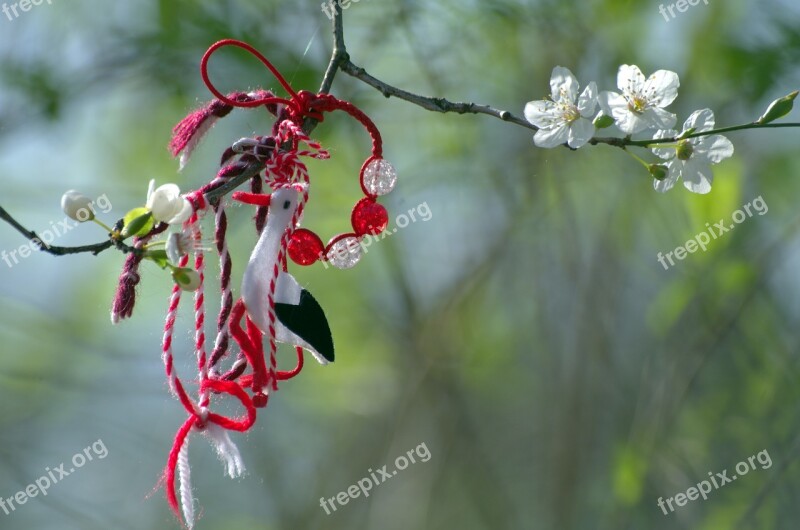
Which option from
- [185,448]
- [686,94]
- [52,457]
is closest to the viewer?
[185,448]

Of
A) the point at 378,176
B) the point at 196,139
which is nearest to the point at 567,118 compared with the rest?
the point at 378,176

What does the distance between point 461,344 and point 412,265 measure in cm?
18

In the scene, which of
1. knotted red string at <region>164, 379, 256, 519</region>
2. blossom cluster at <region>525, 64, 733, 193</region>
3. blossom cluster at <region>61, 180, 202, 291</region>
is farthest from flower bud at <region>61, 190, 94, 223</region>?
→ blossom cluster at <region>525, 64, 733, 193</region>

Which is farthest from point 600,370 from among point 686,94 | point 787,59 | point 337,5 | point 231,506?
point 337,5

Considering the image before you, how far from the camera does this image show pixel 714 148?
52 centimetres

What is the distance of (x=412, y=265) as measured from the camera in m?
1.70

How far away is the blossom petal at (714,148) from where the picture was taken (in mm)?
519

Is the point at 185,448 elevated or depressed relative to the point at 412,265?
depressed

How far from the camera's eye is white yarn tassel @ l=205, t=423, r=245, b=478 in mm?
469

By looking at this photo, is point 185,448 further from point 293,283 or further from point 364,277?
point 364,277

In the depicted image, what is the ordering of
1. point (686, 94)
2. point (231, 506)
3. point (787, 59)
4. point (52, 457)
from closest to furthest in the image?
point (787, 59)
point (686, 94)
point (52, 457)
point (231, 506)

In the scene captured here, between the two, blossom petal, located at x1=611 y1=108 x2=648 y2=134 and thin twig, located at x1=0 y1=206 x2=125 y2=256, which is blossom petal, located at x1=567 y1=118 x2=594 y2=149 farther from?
thin twig, located at x1=0 y1=206 x2=125 y2=256

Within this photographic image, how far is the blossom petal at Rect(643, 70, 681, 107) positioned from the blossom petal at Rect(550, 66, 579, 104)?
0.04m

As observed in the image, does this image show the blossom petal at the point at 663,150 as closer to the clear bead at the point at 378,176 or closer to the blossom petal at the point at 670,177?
the blossom petal at the point at 670,177
